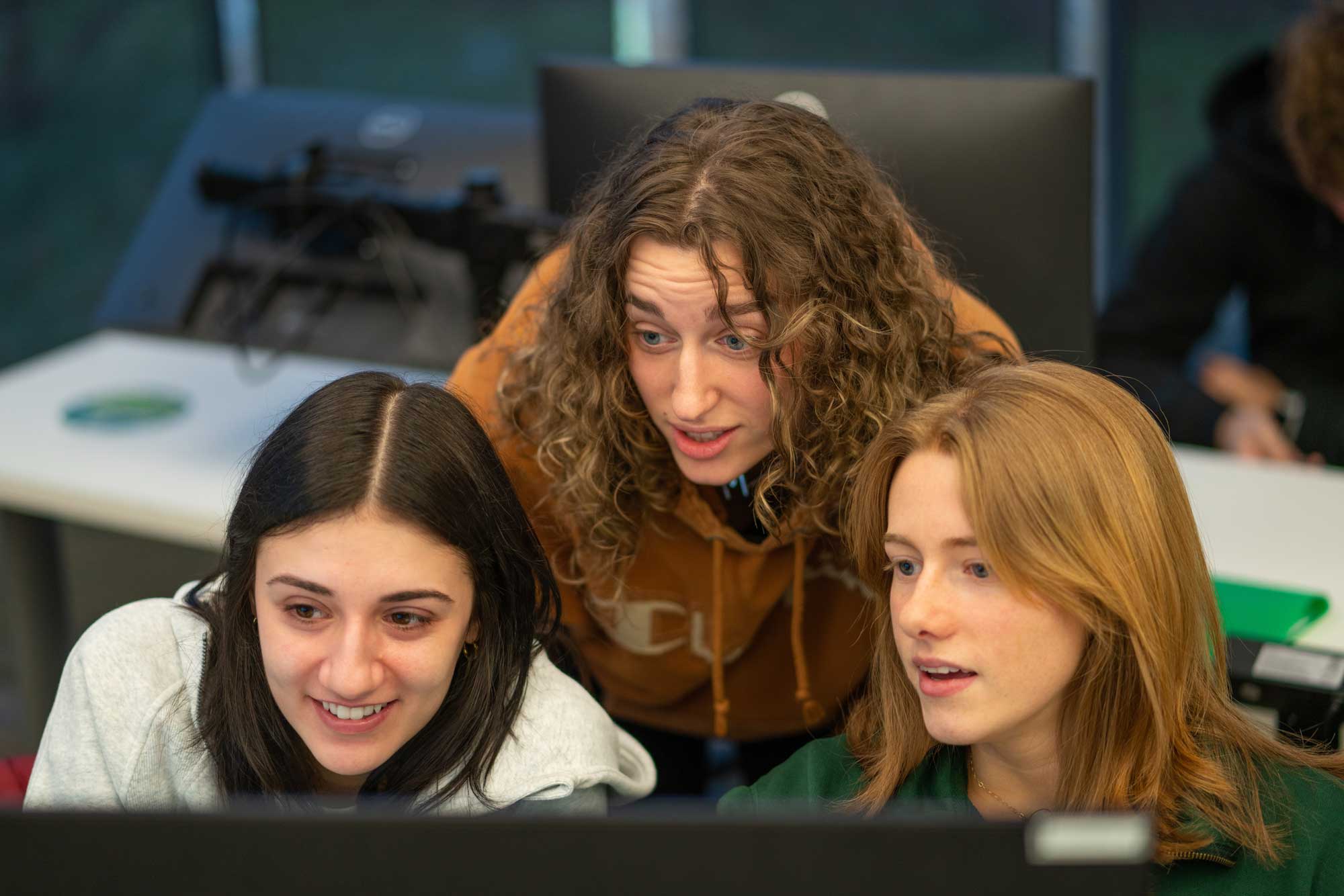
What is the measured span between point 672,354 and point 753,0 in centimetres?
290

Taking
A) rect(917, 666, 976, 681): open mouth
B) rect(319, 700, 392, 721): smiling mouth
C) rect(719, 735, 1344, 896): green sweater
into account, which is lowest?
rect(719, 735, 1344, 896): green sweater

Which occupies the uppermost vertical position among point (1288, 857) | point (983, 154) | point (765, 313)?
point (983, 154)

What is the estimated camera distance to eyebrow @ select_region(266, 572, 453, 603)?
3.44 feet

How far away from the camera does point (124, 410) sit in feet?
6.36

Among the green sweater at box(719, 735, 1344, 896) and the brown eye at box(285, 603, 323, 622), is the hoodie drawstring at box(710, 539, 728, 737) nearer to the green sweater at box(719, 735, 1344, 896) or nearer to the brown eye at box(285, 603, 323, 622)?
the green sweater at box(719, 735, 1344, 896)

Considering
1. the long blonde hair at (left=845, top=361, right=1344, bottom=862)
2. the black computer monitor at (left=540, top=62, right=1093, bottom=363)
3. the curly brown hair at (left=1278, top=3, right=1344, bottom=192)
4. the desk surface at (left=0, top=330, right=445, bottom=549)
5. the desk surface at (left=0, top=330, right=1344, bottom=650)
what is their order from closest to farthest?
the long blonde hair at (left=845, top=361, right=1344, bottom=862) < the black computer monitor at (left=540, top=62, right=1093, bottom=363) < the desk surface at (left=0, top=330, right=1344, bottom=650) < the desk surface at (left=0, top=330, right=445, bottom=549) < the curly brown hair at (left=1278, top=3, right=1344, bottom=192)

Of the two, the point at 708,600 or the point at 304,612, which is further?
the point at 708,600

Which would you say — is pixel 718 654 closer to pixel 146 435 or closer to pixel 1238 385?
pixel 146 435

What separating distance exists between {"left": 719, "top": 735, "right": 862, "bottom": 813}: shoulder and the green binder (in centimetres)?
47

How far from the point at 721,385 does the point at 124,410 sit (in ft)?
3.53

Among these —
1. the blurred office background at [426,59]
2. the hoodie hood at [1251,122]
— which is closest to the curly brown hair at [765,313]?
the hoodie hood at [1251,122]

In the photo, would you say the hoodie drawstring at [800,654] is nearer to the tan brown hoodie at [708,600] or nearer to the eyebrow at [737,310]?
the tan brown hoodie at [708,600]

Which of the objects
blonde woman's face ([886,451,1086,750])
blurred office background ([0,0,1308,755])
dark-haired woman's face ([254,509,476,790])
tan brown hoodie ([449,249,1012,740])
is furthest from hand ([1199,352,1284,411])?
blurred office background ([0,0,1308,755])

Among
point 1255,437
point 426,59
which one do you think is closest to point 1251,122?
point 1255,437
